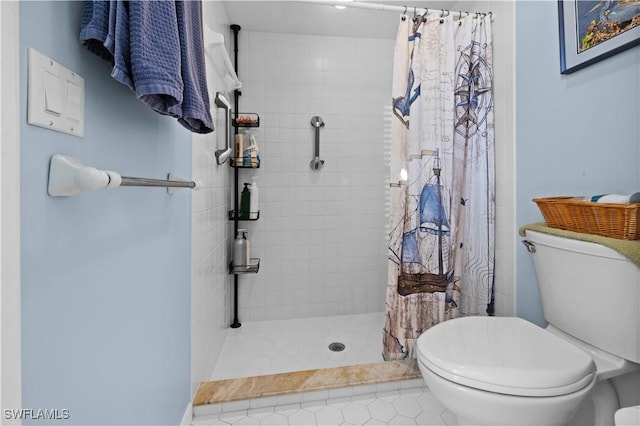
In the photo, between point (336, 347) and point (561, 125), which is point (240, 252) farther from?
point (561, 125)

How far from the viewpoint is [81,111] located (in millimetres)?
583

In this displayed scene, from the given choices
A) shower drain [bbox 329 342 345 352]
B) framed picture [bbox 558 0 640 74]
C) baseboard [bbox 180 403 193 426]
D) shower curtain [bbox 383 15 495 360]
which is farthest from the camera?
shower drain [bbox 329 342 345 352]

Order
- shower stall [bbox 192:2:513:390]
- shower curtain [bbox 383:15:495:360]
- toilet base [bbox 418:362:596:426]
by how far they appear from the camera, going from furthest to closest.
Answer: shower stall [bbox 192:2:513:390]
shower curtain [bbox 383:15:495:360]
toilet base [bbox 418:362:596:426]

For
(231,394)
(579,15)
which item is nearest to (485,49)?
(579,15)

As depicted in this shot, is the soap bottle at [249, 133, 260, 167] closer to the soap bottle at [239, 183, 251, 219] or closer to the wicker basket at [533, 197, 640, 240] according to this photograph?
the soap bottle at [239, 183, 251, 219]

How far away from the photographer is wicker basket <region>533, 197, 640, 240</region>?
82cm

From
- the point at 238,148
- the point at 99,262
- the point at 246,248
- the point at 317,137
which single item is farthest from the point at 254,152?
the point at 99,262

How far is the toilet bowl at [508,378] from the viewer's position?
0.76 m

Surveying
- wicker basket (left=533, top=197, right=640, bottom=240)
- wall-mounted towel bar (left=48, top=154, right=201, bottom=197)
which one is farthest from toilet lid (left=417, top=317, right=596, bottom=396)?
wall-mounted towel bar (left=48, top=154, right=201, bottom=197)

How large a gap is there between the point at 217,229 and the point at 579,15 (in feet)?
5.85

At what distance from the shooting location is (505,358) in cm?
87

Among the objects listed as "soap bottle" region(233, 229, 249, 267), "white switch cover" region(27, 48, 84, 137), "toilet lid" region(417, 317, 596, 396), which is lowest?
"toilet lid" region(417, 317, 596, 396)

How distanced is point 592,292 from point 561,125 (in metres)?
0.65

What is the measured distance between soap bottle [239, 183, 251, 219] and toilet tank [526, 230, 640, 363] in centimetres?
151
